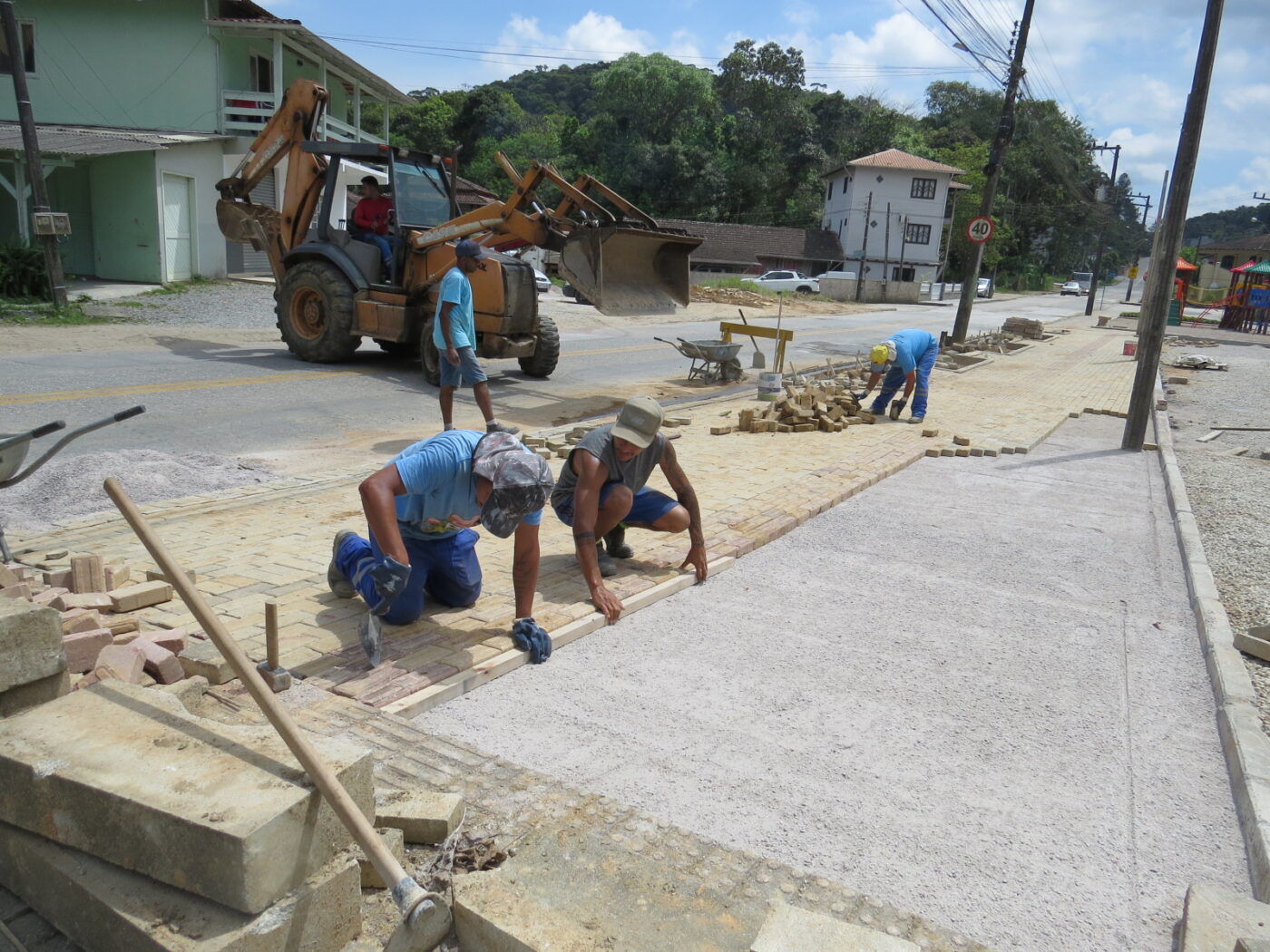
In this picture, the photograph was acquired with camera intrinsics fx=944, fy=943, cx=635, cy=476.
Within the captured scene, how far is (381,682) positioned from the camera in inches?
149

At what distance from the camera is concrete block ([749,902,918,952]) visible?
225 cm

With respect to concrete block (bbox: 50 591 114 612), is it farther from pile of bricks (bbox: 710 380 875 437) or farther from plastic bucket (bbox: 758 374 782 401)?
plastic bucket (bbox: 758 374 782 401)

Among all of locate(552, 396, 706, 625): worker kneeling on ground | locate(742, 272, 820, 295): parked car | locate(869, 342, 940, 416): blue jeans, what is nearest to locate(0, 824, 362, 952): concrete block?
locate(552, 396, 706, 625): worker kneeling on ground

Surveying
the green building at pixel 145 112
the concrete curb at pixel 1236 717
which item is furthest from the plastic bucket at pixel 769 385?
the green building at pixel 145 112

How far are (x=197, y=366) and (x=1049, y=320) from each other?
118ft

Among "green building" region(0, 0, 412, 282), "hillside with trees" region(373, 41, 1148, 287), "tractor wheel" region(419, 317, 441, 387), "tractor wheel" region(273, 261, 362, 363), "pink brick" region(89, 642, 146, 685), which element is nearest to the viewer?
"pink brick" region(89, 642, 146, 685)

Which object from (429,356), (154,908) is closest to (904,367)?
(429,356)

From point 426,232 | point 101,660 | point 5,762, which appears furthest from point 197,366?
point 5,762

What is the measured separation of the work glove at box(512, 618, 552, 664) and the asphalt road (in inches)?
167

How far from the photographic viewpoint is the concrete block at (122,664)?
333cm

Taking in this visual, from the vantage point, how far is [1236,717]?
4.03 meters

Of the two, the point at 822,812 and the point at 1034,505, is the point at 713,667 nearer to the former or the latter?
the point at 822,812

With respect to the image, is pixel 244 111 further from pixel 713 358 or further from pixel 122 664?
pixel 122 664

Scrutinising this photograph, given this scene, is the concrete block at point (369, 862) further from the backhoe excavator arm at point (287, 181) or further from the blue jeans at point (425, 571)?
the backhoe excavator arm at point (287, 181)
